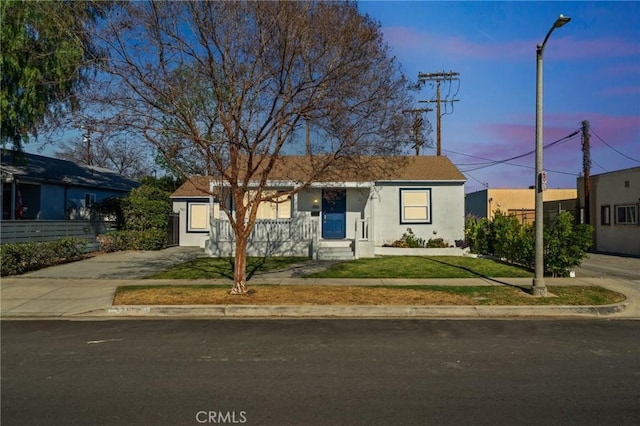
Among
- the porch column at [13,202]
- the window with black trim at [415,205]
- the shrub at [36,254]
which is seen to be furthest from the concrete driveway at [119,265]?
the window with black trim at [415,205]

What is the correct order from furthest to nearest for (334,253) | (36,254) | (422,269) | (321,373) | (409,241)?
(409,241), (334,253), (36,254), (422,269), (321,373)

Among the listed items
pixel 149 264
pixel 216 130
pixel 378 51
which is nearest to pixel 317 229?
pixel 149 264

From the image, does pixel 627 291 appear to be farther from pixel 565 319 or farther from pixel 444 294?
pixel 444 294

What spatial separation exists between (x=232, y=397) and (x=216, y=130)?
7.34m

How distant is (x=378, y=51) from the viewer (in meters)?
10.1

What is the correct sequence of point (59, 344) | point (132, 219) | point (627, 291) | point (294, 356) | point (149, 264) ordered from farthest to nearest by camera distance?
point (132, 219), point (149, 264), point (627, 291), point (59, 344), point (294, 356)

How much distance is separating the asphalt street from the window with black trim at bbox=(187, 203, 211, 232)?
53.0 feet

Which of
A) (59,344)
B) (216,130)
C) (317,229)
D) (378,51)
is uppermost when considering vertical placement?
(378,51)

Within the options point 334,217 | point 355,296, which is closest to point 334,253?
point 334,217

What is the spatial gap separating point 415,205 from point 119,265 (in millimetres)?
12337

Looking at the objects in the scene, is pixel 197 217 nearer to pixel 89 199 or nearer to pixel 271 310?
pixel 89 199

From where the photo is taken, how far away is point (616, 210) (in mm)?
23094

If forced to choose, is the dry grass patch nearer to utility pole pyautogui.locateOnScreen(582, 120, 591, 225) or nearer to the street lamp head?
the street lamp head

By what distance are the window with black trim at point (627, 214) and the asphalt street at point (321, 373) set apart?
1593cm
